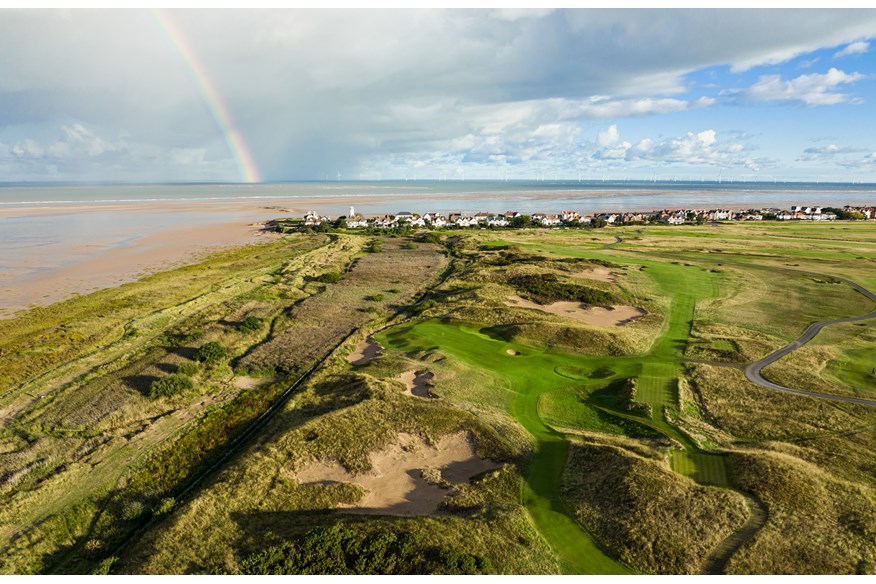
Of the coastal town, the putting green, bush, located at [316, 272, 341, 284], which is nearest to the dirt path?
the putting green

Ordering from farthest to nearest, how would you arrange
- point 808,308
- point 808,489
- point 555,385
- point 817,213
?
point 817,213 → point 808,308 → point 555,385 → point 808,489

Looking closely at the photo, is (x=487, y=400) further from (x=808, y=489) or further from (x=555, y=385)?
(x=808, y=489)

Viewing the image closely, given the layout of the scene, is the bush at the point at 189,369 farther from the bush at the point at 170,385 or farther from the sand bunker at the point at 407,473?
the sand bunker at the point at 407,473

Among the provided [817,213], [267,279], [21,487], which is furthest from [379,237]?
[817,213]

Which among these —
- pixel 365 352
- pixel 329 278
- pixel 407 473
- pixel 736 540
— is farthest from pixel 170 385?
pixel 329 278

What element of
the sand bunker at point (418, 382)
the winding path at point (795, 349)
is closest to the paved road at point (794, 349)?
the winding path at point (795, 349)
